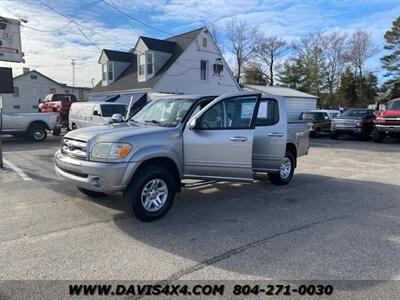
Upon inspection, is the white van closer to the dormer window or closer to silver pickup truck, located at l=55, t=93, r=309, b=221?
the dormer window

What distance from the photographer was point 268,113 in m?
7.33

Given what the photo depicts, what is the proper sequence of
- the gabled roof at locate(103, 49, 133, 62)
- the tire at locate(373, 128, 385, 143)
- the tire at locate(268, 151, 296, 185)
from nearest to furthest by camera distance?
the tire at locate(268, 151, 296, 185), the tire at locate(373, 128, 385, 143), the gabled roof at locate(103, 49, 133, 62)

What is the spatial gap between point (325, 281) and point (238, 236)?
1.38 metres

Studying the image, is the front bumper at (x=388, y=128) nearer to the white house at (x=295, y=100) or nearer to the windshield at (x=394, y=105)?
the windshield at (x=394, y=105)

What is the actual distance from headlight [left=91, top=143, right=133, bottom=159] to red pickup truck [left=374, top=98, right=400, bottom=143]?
52.4ft

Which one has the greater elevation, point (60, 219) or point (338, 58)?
point (338, 58)

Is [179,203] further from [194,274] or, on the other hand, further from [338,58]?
[338,58]

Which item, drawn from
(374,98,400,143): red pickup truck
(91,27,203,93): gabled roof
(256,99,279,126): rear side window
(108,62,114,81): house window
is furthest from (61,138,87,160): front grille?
(108,62,114,81): house window

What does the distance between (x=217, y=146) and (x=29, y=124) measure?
1385cm

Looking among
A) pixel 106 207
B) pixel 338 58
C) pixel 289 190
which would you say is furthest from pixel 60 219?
pixel 338 58

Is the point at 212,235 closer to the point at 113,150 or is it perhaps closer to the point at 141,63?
the point at 113,150

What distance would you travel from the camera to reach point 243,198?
Answer: 6.69 meters

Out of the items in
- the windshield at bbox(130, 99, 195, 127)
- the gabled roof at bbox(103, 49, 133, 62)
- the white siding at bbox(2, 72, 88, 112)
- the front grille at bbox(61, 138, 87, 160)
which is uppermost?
the gabled roof at bbox(103, 49, 133, 62)

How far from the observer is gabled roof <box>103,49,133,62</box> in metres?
30.9
